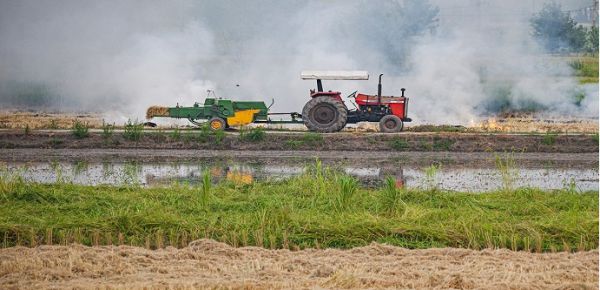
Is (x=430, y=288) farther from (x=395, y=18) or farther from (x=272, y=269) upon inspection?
(x=395, y=18)

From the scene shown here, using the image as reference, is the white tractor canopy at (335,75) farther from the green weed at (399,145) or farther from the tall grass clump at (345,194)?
the tall grass clump at (345,194)

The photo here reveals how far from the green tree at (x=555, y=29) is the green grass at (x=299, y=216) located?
1509 centimetres

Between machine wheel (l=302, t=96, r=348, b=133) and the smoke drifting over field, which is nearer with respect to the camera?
machine wheel (l=302, t=96, r=348, b=133)

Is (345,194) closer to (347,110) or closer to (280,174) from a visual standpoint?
(280,174)

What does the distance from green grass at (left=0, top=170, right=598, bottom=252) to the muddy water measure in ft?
4.99

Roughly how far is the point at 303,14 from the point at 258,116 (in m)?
6.15

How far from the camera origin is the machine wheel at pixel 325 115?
854 inches

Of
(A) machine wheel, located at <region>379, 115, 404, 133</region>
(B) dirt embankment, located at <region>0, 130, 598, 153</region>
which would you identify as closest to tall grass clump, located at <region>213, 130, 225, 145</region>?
(B) dirt embankment, located at <region>0, 130, 598, 153</region>

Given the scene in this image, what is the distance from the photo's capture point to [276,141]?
19500 mm

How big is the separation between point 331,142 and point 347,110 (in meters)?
2.76

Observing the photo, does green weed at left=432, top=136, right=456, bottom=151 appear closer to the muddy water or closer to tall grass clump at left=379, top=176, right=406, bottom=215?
the muddy water

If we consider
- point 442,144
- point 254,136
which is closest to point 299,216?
point 442,144

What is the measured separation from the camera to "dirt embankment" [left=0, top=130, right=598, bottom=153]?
1897 centimetres

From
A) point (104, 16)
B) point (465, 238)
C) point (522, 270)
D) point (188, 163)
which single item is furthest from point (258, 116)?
point (522, 270)
